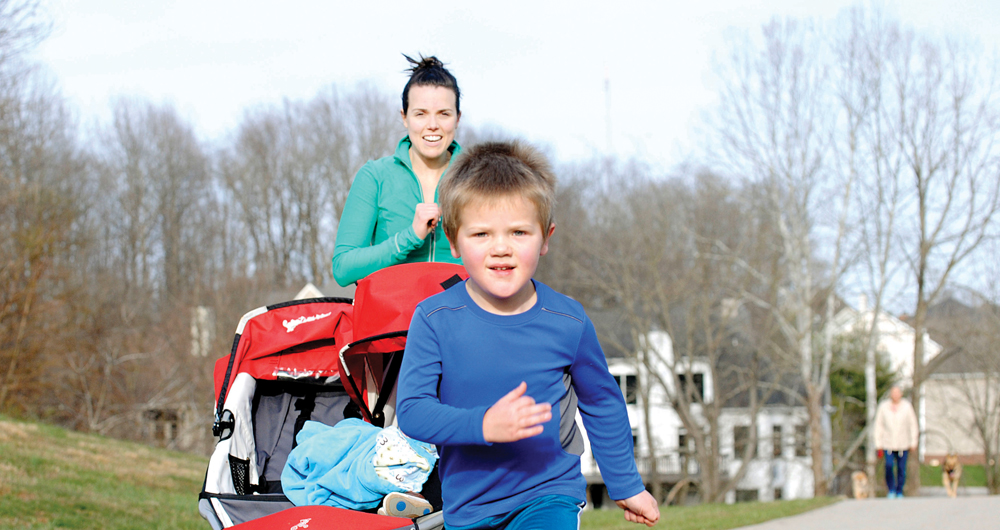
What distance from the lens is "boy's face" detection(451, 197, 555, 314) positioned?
2242mm

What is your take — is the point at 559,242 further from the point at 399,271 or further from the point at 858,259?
the point at 399,271

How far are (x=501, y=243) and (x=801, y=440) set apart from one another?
93.4 ft

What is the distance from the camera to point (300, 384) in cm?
388

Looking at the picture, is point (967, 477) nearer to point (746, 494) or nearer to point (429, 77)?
point (746, 494)

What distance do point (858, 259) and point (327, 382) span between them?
24.0 metres

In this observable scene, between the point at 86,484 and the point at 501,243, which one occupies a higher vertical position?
the point at 501,243

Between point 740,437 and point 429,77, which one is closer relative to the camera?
point 429,77

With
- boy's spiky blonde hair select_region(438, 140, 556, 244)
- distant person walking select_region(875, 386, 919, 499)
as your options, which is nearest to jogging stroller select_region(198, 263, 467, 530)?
boy's spiky blonde hair select_region(438, 140, 556, 244)

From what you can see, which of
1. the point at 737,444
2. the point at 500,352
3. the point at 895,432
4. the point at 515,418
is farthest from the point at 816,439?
the point at 515,418

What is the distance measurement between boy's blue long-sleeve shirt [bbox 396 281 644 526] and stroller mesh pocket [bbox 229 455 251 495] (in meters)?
1.36

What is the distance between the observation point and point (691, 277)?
27.3 meters

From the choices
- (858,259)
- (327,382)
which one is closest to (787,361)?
(858,259)

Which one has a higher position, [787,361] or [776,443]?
[787,361]

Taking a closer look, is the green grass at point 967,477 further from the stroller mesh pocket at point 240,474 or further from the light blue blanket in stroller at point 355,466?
the light blue blanket in stroller at point 355,466
